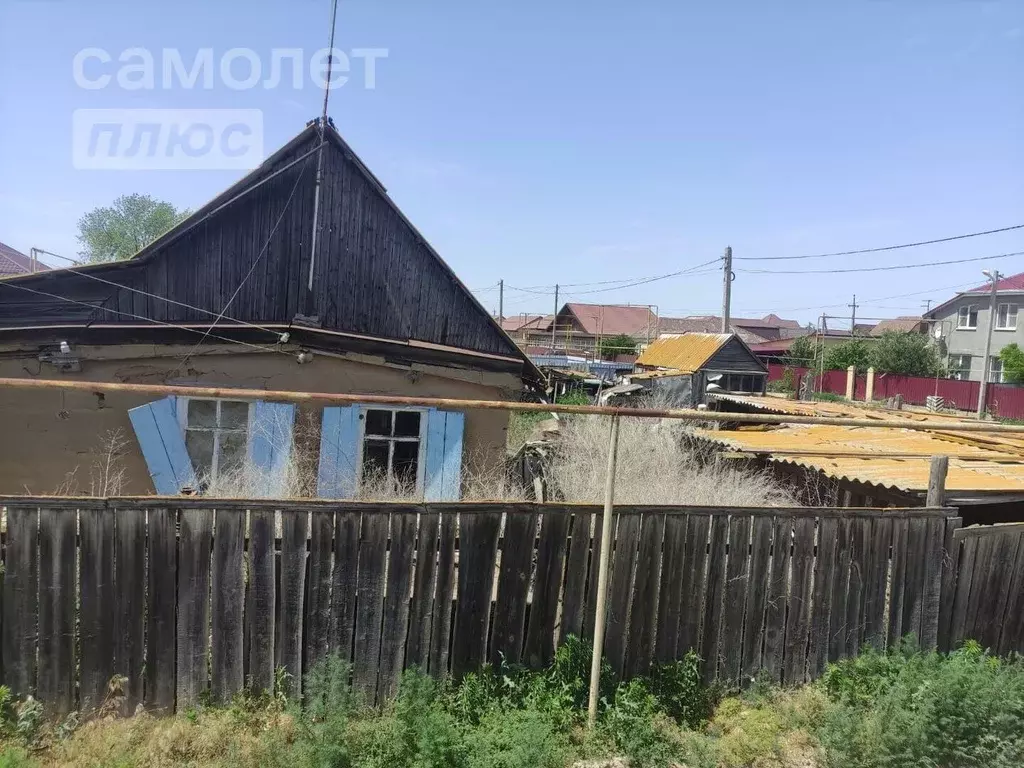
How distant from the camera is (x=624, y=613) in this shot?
3602 millimetres

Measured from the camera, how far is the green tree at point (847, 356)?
118 ft

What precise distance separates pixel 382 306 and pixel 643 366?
703 inches

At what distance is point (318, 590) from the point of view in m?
3.22

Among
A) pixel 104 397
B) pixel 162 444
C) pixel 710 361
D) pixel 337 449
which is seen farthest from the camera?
pixel 710 361

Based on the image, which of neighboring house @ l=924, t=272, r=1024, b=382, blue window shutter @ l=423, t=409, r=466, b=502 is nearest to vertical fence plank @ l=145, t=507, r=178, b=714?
blue window shutter @ l=423, t=409, r=466, b=502

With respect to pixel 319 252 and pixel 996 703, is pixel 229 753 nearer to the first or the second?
pixel 996 703

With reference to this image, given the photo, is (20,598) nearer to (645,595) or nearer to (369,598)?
(369,598)

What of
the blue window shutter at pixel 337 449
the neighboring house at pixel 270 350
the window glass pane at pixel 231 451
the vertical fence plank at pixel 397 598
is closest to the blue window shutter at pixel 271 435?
the neighboring house at pixel 270 350

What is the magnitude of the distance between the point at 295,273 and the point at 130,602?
253 inches

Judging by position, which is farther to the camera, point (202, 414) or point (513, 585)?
point (202, 414)

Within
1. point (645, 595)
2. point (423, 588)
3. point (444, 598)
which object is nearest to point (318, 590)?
point (423, 588)

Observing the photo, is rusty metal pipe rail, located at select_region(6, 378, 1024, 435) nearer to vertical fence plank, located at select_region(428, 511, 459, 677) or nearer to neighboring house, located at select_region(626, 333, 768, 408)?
vertical fence plank, located at select_region(428, 511, 459, 677)

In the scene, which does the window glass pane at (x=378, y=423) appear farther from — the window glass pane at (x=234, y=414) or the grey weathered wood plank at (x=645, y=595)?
the grey weathered wood plank at (x=645, y=595)

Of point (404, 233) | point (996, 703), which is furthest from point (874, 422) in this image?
point (404, 233)
